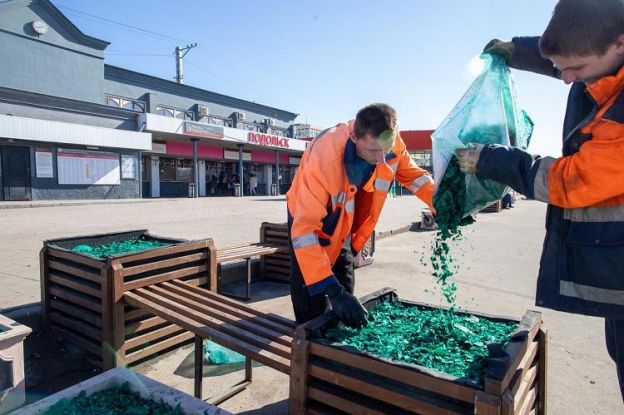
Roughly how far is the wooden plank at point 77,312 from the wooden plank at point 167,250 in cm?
49

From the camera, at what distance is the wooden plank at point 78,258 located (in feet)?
9.98

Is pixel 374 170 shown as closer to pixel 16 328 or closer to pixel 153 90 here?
pixel 16 328

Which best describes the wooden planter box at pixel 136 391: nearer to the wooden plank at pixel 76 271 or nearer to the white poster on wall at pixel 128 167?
the wooden plank at pixel 76 271

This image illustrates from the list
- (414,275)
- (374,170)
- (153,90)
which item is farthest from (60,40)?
(374,170)

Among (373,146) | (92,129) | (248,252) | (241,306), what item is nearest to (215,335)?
(241,306)

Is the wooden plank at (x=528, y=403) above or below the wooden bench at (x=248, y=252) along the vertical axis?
below

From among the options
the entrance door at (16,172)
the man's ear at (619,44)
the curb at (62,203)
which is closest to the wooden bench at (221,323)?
the man's ear at (619,44)

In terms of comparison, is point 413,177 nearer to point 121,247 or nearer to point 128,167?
point 121,247

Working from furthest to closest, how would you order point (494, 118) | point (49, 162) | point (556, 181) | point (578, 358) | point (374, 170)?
point (49, 162)
point (578, 358)
point (374, 170)
point (494, 118)
point (556, 181)

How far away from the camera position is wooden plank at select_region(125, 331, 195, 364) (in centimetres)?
308

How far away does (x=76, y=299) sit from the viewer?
3.26 meters

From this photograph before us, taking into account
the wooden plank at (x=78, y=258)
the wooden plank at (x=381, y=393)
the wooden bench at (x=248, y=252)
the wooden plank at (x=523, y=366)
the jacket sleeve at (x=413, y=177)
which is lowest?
the wooden bench at (x=248, y=252)

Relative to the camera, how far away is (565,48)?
1394 millimetres

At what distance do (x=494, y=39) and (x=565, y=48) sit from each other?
0.81m
